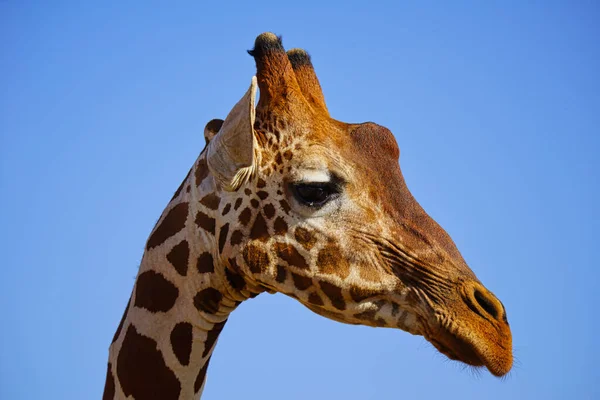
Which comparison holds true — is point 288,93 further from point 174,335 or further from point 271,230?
point 174,335

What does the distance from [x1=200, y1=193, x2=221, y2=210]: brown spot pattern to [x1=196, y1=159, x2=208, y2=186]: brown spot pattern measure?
0.17m

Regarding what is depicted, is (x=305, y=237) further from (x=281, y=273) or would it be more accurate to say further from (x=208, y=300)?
(x=208, y=300)

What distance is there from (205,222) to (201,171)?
0.44 metres

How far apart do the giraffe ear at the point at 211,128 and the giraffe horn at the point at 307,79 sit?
2.32 ft

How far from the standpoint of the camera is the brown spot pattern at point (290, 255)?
506cm

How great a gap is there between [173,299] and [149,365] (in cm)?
48

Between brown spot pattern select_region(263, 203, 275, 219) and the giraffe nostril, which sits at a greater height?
brown spot pattern select_region(263, 203, 275, 219)

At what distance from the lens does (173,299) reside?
5445 millimetres

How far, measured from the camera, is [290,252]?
509 cm

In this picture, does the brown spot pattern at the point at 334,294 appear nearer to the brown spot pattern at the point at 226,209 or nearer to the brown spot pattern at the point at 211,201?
the brown spot pattern at the point at 226,209

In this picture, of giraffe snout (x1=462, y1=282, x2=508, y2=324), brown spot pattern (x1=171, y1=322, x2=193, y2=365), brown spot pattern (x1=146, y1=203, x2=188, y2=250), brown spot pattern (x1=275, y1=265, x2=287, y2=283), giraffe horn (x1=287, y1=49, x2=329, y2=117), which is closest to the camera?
giraffe snout (x1=462, y1=282, x2=508, y2=324)

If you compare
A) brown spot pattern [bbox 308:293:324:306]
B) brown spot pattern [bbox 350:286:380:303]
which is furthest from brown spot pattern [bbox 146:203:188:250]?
brown spot pattern [bbox 350:286:380:303]

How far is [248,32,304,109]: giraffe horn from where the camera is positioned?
18.7ft

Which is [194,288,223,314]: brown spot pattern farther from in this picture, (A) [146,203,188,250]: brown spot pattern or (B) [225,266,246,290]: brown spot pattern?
(A) [146,203,188,250]: brown spot pattern
